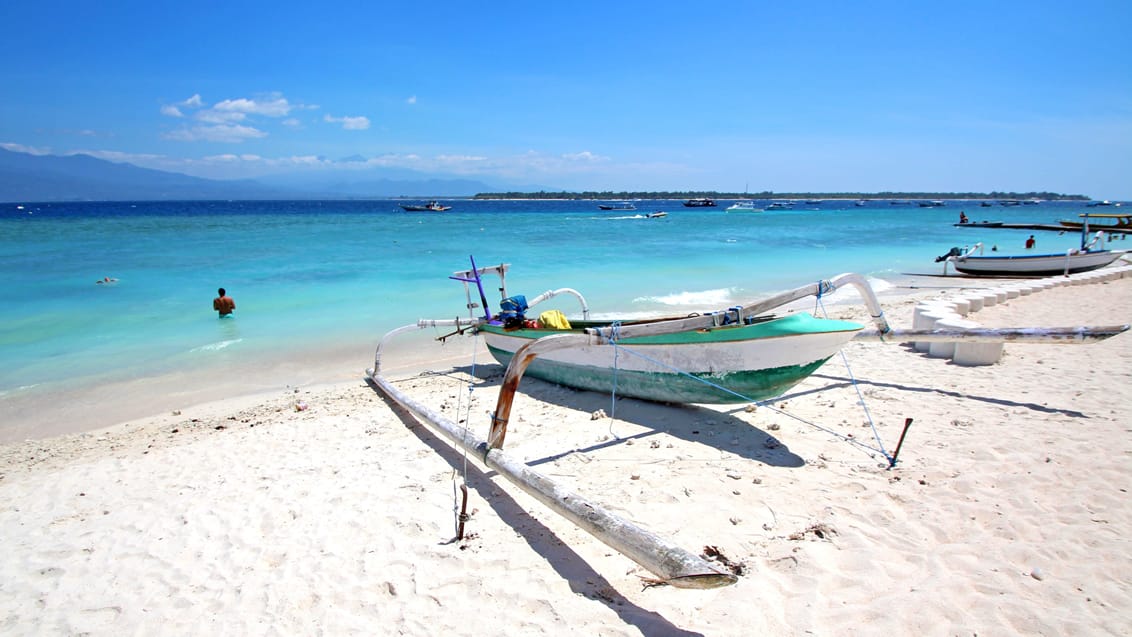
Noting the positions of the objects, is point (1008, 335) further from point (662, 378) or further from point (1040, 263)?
point (1040, 263)

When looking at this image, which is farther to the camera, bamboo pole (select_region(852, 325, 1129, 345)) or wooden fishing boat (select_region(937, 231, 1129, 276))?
wooden fishing boat (select_region(937, 231, 1129, 276))

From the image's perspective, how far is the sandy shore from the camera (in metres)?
2.69

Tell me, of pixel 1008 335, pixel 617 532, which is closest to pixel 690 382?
pixel 617 532

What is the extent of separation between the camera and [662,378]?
525cm

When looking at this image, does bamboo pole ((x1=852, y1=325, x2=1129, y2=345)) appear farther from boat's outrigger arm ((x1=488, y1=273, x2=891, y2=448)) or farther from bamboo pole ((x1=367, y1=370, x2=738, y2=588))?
bamboo pole ((x1=367, y1=370, x2=738, y2=588))

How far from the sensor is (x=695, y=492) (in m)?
3.75

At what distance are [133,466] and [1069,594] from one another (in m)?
6.44

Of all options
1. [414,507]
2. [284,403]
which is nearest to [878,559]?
[414,507]

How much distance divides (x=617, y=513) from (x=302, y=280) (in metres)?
17.0

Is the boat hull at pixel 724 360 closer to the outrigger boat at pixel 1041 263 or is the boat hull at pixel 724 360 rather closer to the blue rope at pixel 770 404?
the blue rope at pixel 770 404

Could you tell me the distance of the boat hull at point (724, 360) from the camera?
450 centimetres

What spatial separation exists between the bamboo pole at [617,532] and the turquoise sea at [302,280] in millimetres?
6227

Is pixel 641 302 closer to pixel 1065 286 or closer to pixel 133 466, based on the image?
pixel 1065 286

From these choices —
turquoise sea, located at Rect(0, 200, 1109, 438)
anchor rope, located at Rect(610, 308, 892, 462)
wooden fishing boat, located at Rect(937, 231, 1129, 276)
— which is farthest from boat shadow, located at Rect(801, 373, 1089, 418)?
wooden fishing boat, located at Rect(937, 231, 1129, 276)
